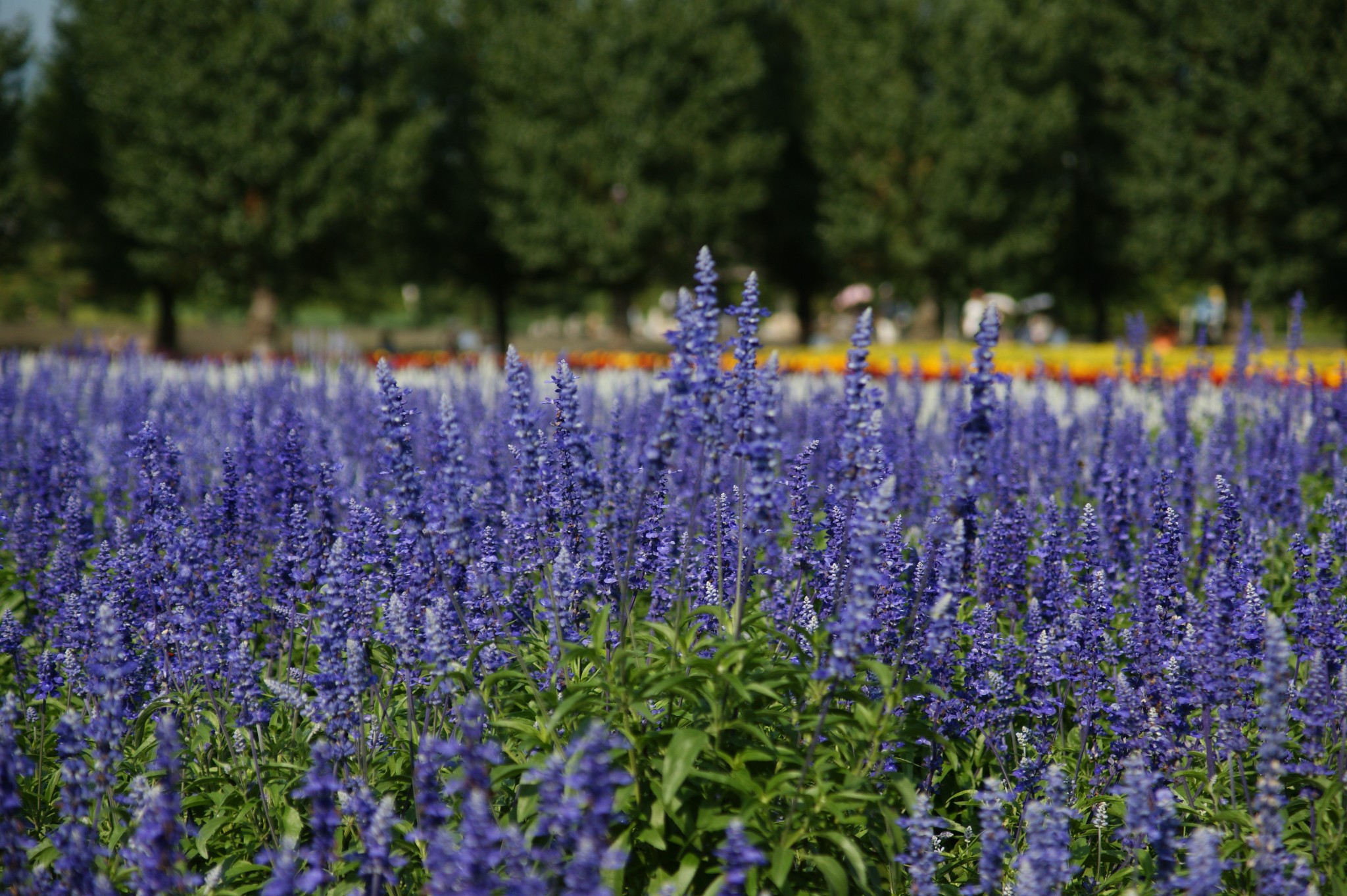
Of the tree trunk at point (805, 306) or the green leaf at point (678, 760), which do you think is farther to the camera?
the tree trunk at point (805, 306)

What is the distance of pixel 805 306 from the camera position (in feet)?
139

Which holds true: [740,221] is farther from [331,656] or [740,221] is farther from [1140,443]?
[331,656]

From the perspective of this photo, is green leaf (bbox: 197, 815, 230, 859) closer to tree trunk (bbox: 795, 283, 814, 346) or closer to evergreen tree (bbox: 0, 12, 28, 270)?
evergreen tree (bbox: 0, 12, 28, 270)

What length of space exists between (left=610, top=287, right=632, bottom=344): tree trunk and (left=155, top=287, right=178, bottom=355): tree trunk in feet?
49.7

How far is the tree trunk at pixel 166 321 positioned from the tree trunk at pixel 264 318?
729cm

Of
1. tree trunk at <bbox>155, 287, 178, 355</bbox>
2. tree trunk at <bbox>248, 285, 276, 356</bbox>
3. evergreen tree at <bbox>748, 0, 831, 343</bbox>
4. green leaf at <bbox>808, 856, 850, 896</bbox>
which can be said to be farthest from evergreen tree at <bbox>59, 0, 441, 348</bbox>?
green leaf at <bbox>808, 856, 850, 896</bbox>

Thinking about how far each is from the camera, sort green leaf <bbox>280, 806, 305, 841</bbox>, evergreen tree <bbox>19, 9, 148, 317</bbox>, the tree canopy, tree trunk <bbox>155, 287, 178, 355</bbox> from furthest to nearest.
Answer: tree trunk <bbox>155, 287, 178, 355</bbox>, evergreen tree <bbox>19, 9, 148, 317</bbox>, the tree canopy, green leaf <bbox>280, 806, 305, 841</bbox>

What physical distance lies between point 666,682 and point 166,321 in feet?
125

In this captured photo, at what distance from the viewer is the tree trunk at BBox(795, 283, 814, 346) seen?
137 feet

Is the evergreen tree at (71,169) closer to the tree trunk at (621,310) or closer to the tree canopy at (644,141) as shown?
the tree canopy at (644,141)

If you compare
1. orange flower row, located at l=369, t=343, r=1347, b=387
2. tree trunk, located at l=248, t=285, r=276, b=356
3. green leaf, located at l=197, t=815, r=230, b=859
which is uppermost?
tree trunk, located at l=248, t=285, r=276, b=356

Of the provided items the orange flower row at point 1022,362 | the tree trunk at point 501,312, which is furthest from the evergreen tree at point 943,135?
the tree trunk at point 501,312

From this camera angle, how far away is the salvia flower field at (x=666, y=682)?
10.1 feet

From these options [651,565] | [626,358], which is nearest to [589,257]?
[626,358]
